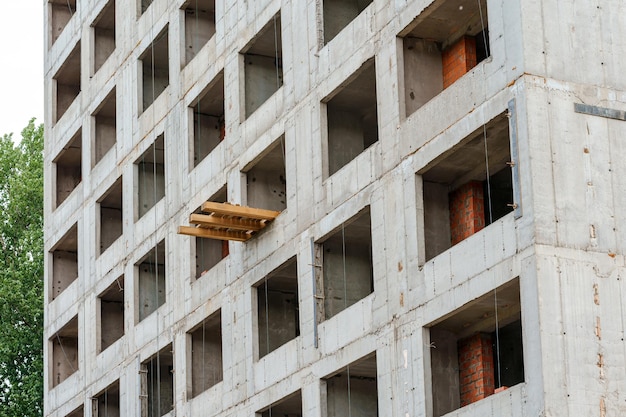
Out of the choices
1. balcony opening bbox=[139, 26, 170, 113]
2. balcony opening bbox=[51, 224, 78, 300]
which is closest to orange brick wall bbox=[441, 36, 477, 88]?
balcony opening bbox=[139, 26, 170, 113]

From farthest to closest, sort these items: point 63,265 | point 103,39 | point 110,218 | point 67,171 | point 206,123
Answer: point 67,171 → point 63,265 → point 103,39 → point 110,218 → point 206,123

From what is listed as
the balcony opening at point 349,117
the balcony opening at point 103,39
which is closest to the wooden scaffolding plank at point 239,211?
the balcony opening at point 349,117

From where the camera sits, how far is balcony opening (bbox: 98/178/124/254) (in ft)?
158

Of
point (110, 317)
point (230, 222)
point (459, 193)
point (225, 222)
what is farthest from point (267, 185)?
point (110, 317)

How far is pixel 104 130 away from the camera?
165 feet

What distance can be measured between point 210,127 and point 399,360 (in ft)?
45.2

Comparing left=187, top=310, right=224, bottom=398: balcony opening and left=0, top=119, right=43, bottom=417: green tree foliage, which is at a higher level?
left=0, top=119, right=43, bottom=417: green tree foliage

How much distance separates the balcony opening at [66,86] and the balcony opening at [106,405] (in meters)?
11.8

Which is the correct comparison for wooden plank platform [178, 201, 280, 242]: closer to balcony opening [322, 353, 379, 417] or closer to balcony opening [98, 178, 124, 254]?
balcony opening [322, 353, 379, 417]

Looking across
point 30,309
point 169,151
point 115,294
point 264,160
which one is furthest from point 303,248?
point 30,309

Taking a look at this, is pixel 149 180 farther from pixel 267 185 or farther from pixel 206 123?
pixel 267 185

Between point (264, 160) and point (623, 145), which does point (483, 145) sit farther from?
point (264, 160)

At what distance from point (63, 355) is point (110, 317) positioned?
4420mm

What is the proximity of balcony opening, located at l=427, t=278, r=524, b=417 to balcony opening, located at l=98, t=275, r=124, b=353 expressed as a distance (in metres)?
18.4
